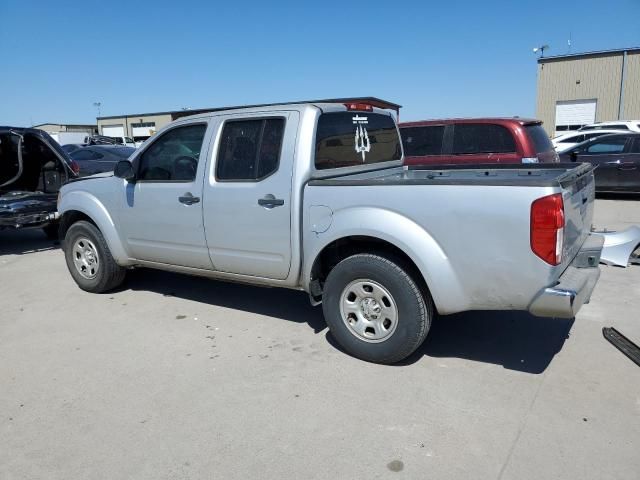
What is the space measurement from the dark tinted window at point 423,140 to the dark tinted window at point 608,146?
5.59 metres

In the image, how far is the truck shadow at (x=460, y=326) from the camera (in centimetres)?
388

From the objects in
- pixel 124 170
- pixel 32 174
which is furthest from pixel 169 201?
pixel 32 174

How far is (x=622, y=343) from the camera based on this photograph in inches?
156

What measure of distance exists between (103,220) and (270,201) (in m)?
2.22

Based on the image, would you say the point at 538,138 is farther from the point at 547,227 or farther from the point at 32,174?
the point at 32,174

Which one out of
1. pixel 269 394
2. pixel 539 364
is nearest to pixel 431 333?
pixel 539 364

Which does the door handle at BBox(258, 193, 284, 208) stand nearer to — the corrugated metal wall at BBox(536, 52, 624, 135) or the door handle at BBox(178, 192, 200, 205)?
the door handle at BBox(178, 192, 200, 205)

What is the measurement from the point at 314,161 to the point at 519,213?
162 centimetres

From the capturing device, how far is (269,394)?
3.40m

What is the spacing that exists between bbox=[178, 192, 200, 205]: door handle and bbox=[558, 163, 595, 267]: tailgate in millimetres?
2894

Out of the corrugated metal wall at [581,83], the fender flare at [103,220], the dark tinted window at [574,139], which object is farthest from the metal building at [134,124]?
the fender flare at [103,220]

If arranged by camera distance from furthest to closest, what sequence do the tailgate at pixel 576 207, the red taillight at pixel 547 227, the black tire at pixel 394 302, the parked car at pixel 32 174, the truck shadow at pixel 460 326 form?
1. the parked car at pixel 32 174
2. the truck shadow at pixel 460 326
3. the black tire at pixel 394 302
4. the tailgate at pixel 576 207
5. the red taillight at pixel 547 227

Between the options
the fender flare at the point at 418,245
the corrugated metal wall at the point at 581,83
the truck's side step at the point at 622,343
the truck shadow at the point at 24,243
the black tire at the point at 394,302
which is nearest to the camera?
the fender flare at the point at 418,245

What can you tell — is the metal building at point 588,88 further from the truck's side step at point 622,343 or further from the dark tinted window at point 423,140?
the truck's side step at point 622,343
